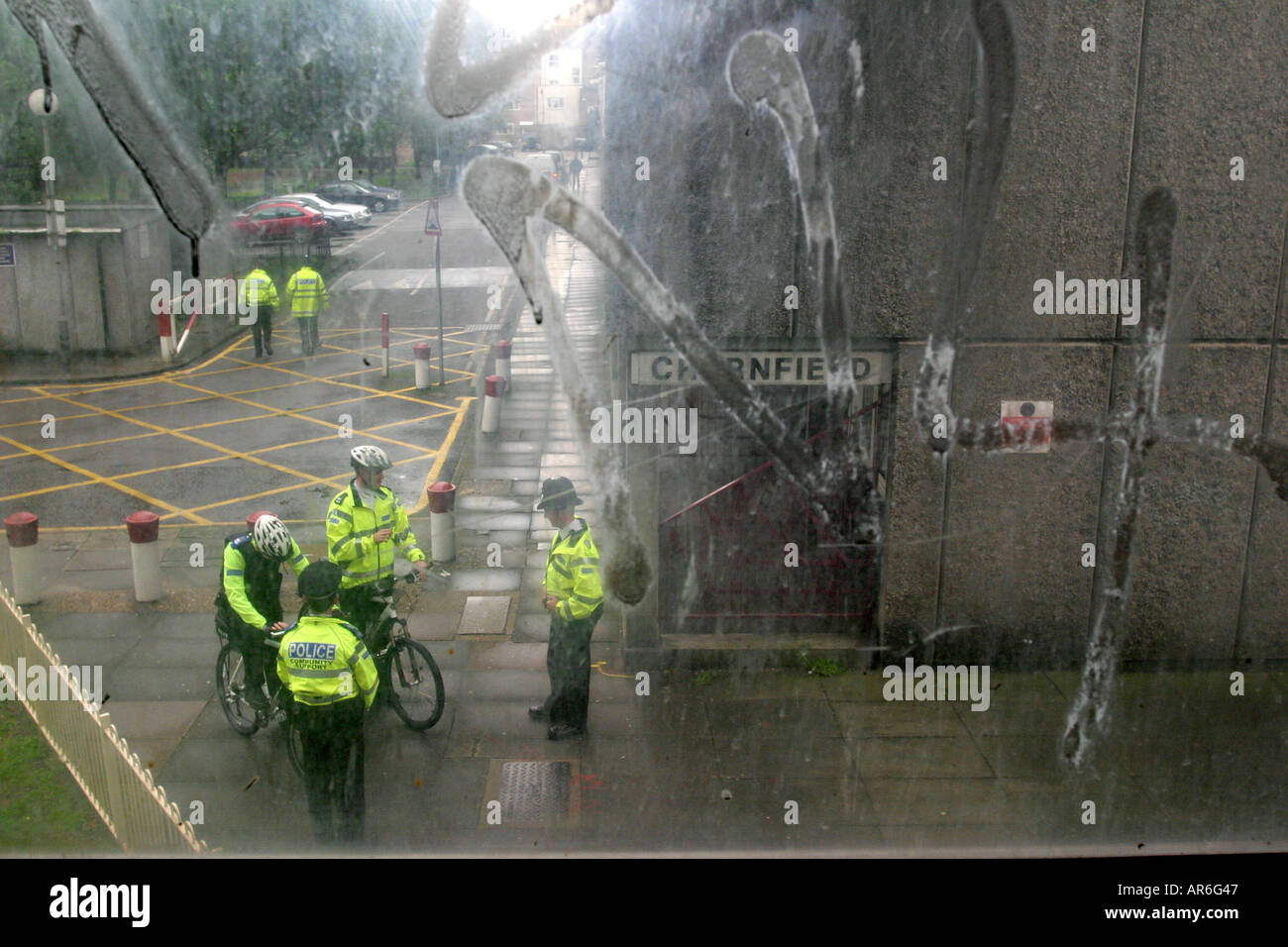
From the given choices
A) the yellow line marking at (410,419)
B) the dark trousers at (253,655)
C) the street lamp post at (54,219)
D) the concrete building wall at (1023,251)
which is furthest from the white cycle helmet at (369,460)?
the yellow line marking at (410,419)

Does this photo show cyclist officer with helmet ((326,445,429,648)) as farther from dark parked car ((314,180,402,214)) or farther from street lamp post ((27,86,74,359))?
street lamp post ((27,86,74,359))

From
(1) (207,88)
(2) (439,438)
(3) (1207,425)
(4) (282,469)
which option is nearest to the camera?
(1) (207,88)

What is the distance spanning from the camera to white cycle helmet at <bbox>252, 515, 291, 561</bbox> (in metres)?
4.84

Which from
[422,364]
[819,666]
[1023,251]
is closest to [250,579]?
[819,666]

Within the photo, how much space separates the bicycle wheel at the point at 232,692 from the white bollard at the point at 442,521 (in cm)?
224

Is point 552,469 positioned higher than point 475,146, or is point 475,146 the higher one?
point 475,146

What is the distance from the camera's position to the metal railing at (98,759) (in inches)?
133
